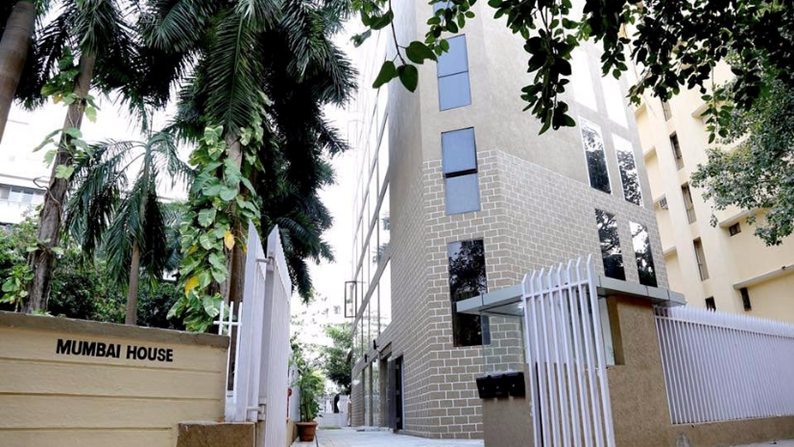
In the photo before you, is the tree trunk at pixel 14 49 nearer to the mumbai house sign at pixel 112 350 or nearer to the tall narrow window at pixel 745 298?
the mumbai house sign at pixel 112 350

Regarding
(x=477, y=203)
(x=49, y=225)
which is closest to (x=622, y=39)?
(x=49, y=225)

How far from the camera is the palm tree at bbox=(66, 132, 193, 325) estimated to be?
350 inches

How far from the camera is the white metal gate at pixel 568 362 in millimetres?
4684

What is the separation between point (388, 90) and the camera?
17.6 m

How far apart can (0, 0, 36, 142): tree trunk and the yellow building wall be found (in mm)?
5235

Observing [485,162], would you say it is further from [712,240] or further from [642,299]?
[712,240]

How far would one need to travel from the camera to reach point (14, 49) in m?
6.38

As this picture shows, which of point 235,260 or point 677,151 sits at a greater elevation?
point 677,151

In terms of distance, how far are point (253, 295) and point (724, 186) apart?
11.1m

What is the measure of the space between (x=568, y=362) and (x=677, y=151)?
19.6 meters

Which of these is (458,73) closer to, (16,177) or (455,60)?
(455,60)

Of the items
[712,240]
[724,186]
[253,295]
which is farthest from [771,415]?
[712,240]

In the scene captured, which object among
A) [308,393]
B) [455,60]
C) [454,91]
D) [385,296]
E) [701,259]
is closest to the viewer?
[308,393]

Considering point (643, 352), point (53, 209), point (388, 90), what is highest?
point (388, 90)
